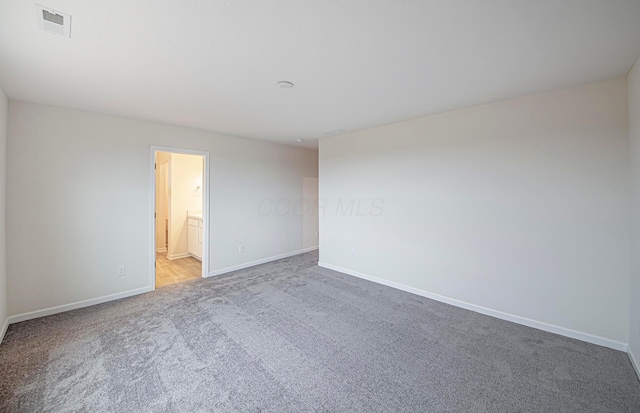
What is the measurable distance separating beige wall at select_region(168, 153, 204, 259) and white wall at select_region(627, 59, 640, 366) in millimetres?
6384

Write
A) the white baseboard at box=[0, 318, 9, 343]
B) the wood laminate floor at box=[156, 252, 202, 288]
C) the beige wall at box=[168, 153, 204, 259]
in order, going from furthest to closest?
the beige wall at box=[168, 153, 204, 259] < the wood laminate floor at box=[156, 252, 202, 288] < the white baseboard at box=[0, 318, 9, 343]

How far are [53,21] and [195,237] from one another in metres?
4.59

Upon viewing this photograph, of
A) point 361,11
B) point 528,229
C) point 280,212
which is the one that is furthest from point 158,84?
point 528,229

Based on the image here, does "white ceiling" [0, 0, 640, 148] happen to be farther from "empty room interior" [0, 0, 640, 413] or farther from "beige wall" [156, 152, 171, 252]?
"beige wall" [156, 152, 171, 252]

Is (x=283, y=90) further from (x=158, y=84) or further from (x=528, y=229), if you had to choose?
(x=528, y=229)

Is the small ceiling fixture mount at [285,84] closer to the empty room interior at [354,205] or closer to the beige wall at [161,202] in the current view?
the empty room interior at [354,205]

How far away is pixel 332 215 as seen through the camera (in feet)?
16.1

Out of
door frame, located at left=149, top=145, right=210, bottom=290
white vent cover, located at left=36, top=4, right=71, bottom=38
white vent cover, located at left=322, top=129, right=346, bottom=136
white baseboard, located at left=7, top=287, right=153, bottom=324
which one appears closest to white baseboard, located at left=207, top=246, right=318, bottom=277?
door frame, located at left=149, top=145, right=210, bottom=290

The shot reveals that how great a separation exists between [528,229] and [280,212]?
4214 millimetres

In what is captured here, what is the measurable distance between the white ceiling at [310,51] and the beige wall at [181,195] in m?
2.70

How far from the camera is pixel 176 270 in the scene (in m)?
4.86

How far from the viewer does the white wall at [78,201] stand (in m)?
2.86

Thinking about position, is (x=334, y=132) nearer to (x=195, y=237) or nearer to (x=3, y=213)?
(x=195, y=237)

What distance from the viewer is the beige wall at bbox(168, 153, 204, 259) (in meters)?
5.68
